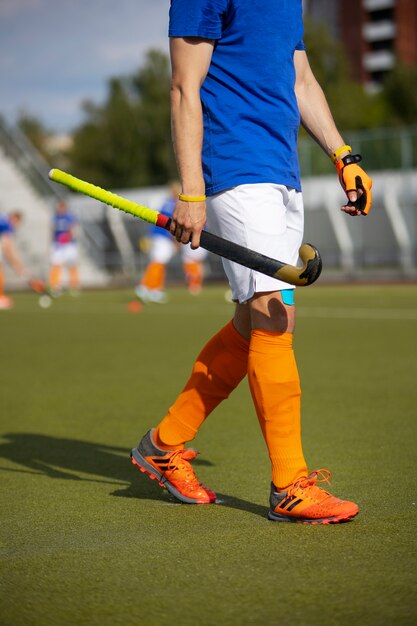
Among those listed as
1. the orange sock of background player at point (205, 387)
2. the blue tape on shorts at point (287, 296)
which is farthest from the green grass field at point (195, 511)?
the blue tape on shorts at point (287, 296)

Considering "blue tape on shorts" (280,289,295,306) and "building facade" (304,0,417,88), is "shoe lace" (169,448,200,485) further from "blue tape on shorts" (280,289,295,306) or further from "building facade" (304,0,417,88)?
"building facade" (304,0,417,88)

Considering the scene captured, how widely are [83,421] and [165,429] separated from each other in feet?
6.86

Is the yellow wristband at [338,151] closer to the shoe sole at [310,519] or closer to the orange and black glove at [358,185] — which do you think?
the orange and black glove at [358,185]

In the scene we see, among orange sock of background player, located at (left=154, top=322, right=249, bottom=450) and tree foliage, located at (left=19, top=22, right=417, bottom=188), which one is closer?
orange sock of background player, located at (left=154, top=322, right=249, bottom=450)

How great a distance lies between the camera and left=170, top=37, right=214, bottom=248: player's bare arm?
11.5ft

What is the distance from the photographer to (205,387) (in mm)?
3957

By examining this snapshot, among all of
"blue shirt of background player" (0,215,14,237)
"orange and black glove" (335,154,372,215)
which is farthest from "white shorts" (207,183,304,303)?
"blue shirt of background player" (0,215,14,237)

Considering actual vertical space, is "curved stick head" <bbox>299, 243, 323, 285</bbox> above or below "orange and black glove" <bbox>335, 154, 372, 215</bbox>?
below

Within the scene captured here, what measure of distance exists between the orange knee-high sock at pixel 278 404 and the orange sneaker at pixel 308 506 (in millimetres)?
43

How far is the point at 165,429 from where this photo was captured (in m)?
4.01

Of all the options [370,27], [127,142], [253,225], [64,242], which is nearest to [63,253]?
[64,242]

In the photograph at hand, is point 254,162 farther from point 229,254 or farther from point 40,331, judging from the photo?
point 40,331

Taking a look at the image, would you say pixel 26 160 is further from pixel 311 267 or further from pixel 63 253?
pixel 311 267

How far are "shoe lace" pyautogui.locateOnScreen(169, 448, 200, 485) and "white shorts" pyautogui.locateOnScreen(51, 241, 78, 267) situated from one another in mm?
20846
